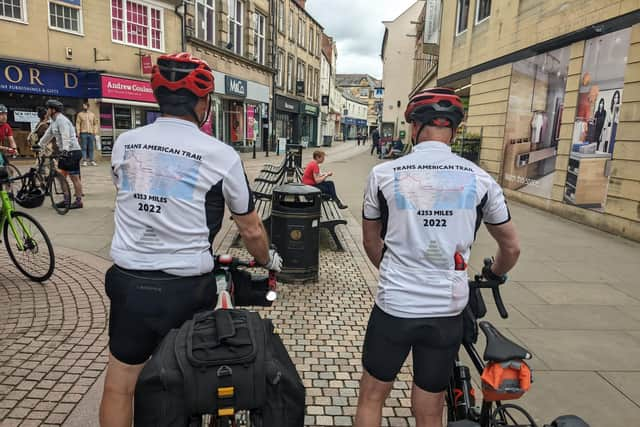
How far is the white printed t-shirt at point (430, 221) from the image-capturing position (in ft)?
6.26

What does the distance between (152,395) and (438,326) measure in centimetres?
115

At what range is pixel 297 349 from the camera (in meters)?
3.89

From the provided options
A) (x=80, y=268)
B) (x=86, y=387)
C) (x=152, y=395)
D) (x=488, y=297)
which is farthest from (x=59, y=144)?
(x=152, y=395)

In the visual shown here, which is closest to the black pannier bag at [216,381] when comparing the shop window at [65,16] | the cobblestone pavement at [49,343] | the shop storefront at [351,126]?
the cobblestone pavement at [49,343]

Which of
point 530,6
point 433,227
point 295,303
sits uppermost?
point 530,6

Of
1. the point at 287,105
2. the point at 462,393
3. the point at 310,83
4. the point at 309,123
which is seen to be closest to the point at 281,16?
the point at 287,105

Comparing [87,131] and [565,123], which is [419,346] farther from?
[87,131]

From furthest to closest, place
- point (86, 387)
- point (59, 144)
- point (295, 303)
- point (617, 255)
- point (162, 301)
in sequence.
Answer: point (59, 144) < point (617, 255) < point (295, 303) < point (86, 387) < point (162, 301)

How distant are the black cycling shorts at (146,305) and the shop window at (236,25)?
26.7 meters

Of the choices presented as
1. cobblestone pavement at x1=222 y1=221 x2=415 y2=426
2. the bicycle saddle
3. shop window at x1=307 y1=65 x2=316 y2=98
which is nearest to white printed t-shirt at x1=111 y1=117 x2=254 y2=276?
the bicycle saddle

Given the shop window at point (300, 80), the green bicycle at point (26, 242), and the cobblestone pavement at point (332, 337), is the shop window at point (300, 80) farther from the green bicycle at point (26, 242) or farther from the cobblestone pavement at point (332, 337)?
the green bicycle at point (26, 242)

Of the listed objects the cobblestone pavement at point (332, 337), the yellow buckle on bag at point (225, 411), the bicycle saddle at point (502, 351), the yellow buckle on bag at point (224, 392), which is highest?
the bicycle saddle at point (502, 351)

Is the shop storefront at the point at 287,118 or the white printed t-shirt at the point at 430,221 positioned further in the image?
the shop storefront at the point at 287,118

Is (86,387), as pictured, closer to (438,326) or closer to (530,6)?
(438,326)
